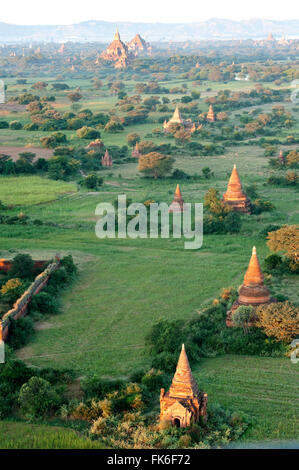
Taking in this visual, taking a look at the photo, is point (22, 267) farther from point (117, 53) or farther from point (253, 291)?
point (117, 53)

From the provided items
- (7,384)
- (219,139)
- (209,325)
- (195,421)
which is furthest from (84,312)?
(219,139)

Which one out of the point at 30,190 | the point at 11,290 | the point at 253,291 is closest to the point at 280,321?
the point at 253,291

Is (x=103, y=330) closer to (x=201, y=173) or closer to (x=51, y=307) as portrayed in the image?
(x=51, y=307)

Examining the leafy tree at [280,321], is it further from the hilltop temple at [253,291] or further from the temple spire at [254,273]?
the temple spire at [254,273]

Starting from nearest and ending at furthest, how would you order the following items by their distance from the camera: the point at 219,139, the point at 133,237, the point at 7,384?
the point at 7,384
the point at 133,237
the point at 219,139

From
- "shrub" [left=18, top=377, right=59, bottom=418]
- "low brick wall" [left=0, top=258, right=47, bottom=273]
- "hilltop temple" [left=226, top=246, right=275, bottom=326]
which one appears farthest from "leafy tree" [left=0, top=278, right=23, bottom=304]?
"hilltop temple" [left=226, top=246, right=275, bottom=326]
